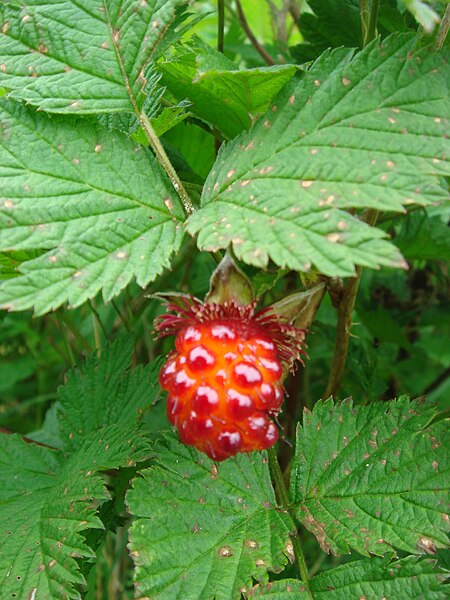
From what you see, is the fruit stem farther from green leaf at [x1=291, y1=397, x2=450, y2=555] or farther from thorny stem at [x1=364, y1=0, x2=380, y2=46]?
thorny stem at [x1=364, y1=0, x2=380, y2=46]

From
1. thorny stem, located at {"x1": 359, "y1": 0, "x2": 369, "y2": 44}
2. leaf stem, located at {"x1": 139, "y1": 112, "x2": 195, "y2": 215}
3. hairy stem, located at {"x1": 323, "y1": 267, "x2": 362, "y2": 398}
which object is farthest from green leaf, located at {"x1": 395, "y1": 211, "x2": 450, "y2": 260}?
leaf stem, located at {"x1": 139, "y1": 112, "x2": 195, "y2": 215}

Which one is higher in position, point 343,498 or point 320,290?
point 320,290

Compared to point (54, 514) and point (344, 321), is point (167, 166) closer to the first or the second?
point (344, 321)

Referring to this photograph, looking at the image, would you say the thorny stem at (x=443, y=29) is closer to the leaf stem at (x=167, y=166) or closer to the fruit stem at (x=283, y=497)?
the leaf stem at (x=167, y=166)

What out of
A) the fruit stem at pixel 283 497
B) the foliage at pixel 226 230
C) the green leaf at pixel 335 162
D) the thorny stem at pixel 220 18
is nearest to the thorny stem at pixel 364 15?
the foliage at pixel 226 230

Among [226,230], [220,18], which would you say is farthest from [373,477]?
[220,18]

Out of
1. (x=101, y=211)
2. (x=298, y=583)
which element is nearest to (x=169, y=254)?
(x=101, y=211)

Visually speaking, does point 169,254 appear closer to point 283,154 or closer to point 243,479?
point 283,154
